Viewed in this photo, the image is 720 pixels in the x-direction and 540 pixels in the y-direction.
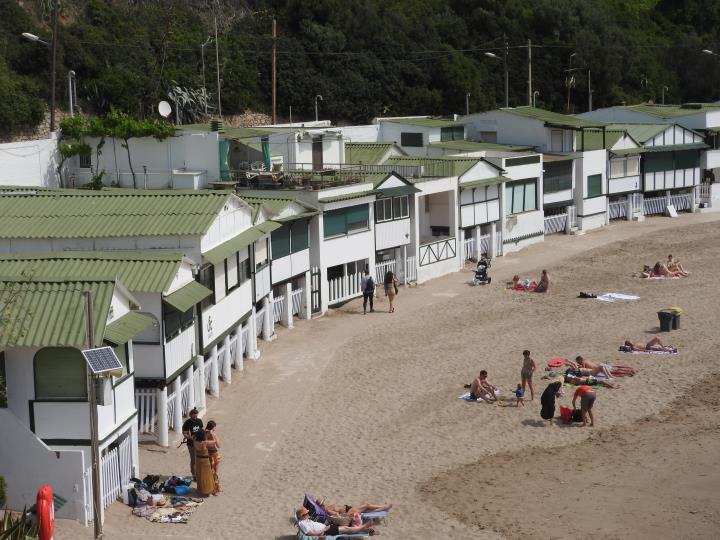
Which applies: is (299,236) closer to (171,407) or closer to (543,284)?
(543,284)

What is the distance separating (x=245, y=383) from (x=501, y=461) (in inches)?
308

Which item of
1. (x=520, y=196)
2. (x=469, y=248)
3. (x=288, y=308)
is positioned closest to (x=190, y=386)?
(x=288, y=308)

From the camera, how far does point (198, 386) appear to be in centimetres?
2670

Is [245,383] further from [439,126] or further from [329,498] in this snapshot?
[439,126]

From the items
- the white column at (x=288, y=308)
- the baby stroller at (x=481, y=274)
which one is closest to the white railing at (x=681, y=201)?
the baby stroller at (x=481, y=274)

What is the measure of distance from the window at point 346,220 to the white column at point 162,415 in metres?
13.8

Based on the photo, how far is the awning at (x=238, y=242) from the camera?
27.1 m

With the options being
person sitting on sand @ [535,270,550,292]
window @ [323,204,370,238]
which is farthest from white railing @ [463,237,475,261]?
window @ [323,204,370,238]

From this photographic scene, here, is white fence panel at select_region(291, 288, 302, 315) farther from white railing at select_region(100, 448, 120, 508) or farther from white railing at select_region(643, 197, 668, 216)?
white railing at select_region(643, 197, 668, 216)

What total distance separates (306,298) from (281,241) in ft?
8.32

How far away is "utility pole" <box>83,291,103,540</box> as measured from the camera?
19.0 m

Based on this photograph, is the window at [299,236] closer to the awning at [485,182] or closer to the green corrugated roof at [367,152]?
the awning at [485,182]

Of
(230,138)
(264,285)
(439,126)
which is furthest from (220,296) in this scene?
(439,126)

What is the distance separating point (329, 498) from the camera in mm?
22016
